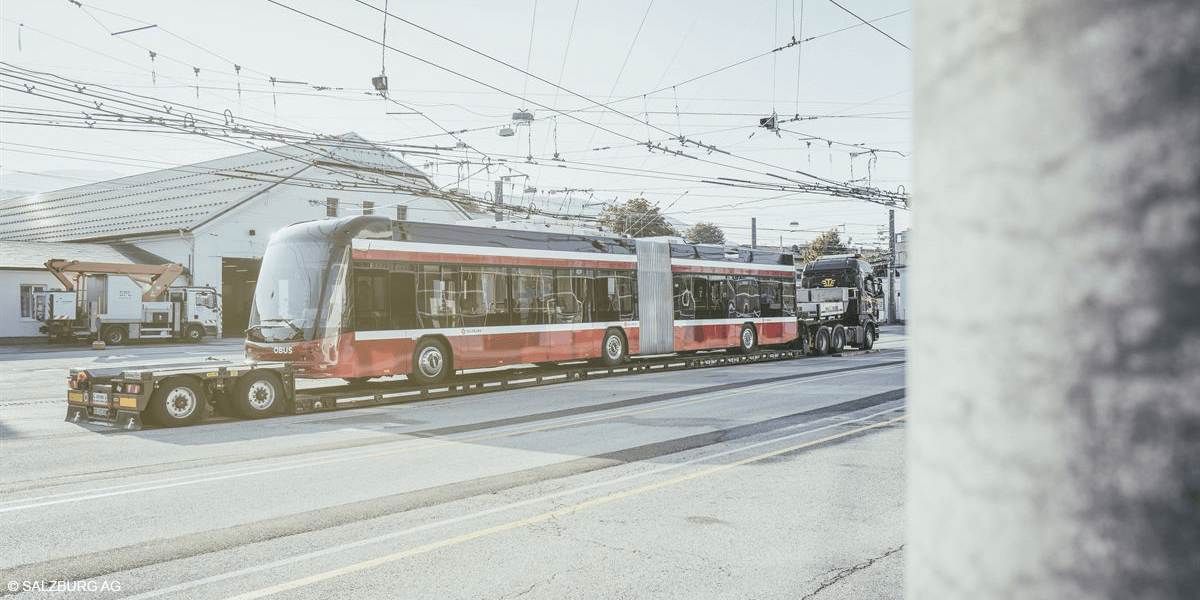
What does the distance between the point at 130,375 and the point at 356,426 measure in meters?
3.53

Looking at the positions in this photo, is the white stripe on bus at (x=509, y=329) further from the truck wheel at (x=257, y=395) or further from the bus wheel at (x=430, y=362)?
the truck wheel at (x=257, y=395)

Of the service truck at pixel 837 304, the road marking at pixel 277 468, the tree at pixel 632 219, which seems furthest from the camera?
the tree at pixel 632 219

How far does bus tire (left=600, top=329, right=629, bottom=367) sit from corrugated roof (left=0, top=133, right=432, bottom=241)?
22053mm

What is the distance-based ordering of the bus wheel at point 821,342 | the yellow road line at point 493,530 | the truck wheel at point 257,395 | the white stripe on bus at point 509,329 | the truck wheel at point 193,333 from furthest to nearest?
the truck wheel at point 193,333 < the bus wheel at point 821,342 < the white stripe on bus at point 509,329 < the truck wheel at point 257,395 < the yellow road line at point 493,530

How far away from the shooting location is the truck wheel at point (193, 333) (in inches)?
1567

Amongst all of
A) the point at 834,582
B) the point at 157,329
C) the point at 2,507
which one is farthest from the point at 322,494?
the point at 157,329

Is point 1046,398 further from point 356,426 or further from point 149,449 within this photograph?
point 356,426

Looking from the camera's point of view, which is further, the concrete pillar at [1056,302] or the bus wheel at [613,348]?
the bus wheel at [613,348]

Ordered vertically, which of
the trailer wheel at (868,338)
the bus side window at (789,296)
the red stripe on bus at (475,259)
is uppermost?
the red stripe on bus at (475,259)

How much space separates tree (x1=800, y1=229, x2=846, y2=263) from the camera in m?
75.2

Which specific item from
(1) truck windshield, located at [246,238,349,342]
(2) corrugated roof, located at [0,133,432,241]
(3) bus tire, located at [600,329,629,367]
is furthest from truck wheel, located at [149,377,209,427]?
(2) corrugated roof, located at [0,133,432,241]

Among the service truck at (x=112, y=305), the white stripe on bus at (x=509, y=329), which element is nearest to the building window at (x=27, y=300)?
the service truck at (x=112, y=305)

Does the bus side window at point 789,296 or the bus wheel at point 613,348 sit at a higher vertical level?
the bus side window at point 789,296

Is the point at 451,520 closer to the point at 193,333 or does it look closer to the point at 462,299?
the point at 462,299
